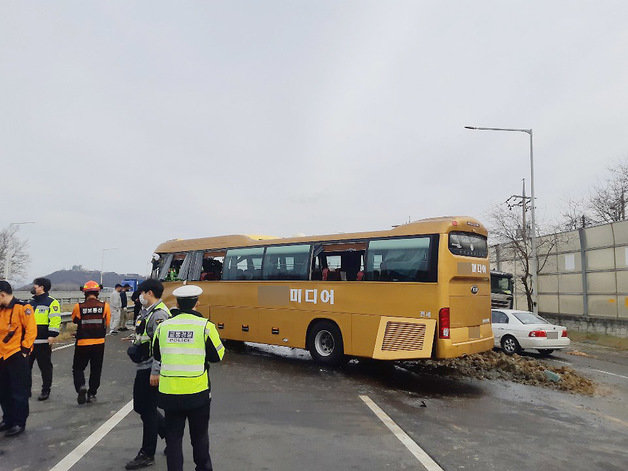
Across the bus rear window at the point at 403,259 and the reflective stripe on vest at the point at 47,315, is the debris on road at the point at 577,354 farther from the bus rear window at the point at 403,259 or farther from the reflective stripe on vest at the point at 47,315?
the reflective stripe on vest at the point at 47,315

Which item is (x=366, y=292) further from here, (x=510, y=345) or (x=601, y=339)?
(x=601, y=339)

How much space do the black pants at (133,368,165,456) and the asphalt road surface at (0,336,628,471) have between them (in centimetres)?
23

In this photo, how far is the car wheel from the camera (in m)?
13.5

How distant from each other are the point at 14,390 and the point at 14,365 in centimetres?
29

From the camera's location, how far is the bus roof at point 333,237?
915 centimetres

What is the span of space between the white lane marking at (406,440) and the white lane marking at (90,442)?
138 inches

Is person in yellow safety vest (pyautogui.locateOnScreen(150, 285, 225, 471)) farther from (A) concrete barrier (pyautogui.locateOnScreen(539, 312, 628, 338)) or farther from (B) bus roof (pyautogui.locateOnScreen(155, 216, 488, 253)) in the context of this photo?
(A) concrete barrier (pyautogui.locateOnScreen(539, 312, 628, 338))

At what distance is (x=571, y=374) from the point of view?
9953mm

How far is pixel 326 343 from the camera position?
35.0ft

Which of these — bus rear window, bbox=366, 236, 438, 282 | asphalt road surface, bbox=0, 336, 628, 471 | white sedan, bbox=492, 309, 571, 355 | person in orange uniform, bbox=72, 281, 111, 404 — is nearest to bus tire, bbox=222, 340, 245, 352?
asphalt road surface, bbox=0, 336, 628, 471

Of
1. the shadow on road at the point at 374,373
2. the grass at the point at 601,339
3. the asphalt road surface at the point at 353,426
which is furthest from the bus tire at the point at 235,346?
the grass at the point at 601,339

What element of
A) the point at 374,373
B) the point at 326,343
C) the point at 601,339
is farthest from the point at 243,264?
the point at 601,339

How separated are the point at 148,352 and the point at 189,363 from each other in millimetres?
1179

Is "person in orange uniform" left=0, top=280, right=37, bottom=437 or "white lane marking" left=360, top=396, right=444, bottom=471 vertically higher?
"person in orange uniform" left=0, top=280, right=37, bottom=437
